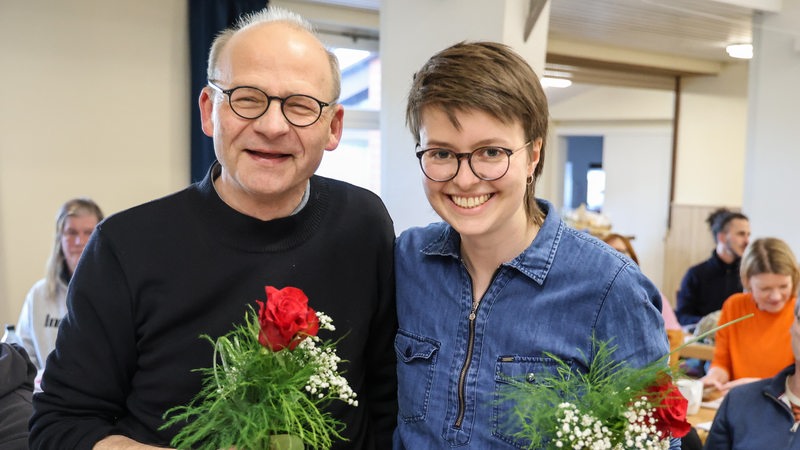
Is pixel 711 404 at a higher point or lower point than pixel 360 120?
lower

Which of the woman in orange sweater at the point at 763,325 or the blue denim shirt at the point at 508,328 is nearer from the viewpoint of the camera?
the blue denim shirt at the point at 508,328

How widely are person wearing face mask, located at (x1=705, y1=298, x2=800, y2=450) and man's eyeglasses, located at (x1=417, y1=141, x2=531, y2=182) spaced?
1.91 m

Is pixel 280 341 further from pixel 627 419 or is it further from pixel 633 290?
pixel 633 290

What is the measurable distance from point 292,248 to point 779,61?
5461 millimetres

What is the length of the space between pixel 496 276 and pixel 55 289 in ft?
10.6

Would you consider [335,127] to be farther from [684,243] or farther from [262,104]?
[684,243]

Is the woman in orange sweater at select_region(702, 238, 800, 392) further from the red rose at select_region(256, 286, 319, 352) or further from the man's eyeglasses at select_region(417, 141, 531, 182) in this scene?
the red rose at select_region(256, 286, 319, 352)

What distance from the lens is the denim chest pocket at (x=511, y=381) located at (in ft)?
Result: 4.69

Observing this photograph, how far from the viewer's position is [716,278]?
6172 mm

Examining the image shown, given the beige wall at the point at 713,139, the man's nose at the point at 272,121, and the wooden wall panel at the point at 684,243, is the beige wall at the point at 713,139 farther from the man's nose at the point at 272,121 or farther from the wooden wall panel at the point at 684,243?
the man's nose at the point at 272,121

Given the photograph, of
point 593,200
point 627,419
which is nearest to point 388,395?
point 627,419

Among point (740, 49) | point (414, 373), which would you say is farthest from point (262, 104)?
point (740, 49)

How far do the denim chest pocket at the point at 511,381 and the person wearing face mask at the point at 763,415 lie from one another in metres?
1.72

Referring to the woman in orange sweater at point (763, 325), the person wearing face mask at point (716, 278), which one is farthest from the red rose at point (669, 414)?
the person wearing face mask at point (716, 278)
